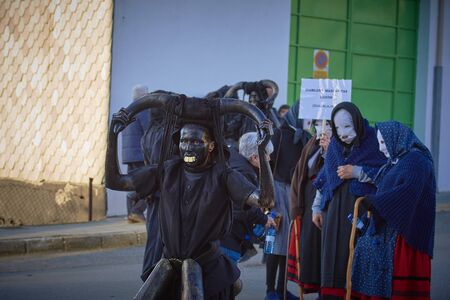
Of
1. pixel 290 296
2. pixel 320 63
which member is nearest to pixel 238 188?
pixel 290 296

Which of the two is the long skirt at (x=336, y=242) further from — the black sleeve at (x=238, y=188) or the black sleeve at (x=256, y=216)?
the black sleeve at (x=238, y=188)

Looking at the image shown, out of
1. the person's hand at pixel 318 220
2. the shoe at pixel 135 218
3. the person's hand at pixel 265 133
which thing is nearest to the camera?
the person's hand at pixel 265 133

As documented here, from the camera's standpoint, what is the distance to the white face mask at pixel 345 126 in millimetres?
7539

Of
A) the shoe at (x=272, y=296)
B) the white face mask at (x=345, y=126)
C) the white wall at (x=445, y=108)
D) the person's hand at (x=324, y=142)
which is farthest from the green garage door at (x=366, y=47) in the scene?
the white face mask at (x=345, y=126)

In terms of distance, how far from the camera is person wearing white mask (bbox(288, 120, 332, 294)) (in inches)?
321

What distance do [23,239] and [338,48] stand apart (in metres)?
7.46

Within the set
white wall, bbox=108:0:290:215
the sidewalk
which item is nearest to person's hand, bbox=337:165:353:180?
the sidewalk

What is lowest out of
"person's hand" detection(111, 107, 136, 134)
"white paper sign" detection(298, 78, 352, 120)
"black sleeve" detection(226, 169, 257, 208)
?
"black sleeve" detection(226, 169, 257, 208)

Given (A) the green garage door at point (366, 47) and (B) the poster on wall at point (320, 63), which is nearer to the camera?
(A) the green garage door at point (366, 47)

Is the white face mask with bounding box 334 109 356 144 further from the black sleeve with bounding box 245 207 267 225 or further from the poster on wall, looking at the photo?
the poster on wall

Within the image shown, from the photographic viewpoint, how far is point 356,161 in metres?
7.55

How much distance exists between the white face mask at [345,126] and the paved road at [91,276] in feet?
7.51

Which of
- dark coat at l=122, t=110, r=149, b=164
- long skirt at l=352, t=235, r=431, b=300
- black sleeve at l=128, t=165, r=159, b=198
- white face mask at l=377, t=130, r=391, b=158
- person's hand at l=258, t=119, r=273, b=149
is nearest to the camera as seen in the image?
person's hand at l=258, t=119, r=273, b=149

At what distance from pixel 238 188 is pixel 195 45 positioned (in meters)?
9.81
